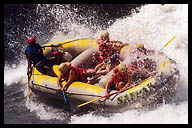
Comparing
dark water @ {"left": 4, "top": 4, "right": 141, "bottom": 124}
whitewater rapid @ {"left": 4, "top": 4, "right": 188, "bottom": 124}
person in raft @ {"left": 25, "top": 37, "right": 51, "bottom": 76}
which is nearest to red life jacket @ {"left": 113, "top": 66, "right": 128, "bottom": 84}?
whitewater rapid @ {"left": 4, "top": 4, "right": 188, "bottom": 124}

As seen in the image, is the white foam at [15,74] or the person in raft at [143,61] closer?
the person in raft at [143,61]

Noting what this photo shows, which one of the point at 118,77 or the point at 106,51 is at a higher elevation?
the point at 106,51

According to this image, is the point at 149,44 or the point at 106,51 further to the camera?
the point at 149,44

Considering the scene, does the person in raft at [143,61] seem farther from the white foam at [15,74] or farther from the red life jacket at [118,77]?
the white foam at [15,74]

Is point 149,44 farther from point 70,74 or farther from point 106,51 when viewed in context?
point 70,74

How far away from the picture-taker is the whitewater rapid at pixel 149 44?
507 centimetres

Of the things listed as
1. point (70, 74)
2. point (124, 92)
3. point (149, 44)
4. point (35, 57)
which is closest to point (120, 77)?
point (124, 92)

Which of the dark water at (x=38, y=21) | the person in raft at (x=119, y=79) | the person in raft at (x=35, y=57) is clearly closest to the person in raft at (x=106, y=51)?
the person in raft at (x=119, y=79)

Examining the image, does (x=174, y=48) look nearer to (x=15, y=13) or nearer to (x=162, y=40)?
(x=162, y=40)

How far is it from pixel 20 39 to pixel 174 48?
24.1ft

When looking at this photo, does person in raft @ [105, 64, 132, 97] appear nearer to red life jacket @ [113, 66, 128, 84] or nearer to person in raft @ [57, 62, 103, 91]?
red life jacket @ [113, 66, 128, 84]

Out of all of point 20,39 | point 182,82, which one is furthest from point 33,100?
point 20,39

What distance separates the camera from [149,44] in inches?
252

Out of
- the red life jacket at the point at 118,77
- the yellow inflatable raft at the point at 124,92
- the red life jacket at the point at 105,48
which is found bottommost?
the yellow inflatable raft at the point at 124,92
